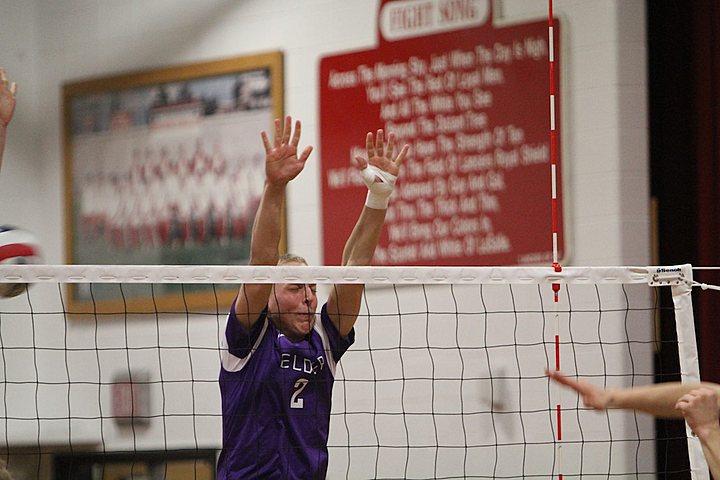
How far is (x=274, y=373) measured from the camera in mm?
5312

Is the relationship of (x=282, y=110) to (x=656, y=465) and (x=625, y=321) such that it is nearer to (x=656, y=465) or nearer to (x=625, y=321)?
(x=625, y=321)

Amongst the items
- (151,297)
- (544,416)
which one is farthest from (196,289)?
(544,416)

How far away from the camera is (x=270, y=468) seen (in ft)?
17.1

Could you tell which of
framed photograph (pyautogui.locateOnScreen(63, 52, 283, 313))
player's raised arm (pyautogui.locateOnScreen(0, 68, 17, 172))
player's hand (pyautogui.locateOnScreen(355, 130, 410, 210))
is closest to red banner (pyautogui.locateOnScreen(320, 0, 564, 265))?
framed photograph (pyautogui.locateOnScreen(63, 52, 283, 313))

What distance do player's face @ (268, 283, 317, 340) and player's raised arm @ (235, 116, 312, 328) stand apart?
0.68 feet

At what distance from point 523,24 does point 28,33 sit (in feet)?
17.8

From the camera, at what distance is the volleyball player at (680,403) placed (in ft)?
10.7

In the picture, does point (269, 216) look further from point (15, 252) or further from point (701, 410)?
point (701, 410)

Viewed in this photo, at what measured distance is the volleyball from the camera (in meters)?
5.45

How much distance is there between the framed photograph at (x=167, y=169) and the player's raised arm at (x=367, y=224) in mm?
3813

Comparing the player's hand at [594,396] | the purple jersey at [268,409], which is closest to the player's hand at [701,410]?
the player's hand at [594,396]

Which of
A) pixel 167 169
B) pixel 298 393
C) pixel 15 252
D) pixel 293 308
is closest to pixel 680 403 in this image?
pixel 298 393

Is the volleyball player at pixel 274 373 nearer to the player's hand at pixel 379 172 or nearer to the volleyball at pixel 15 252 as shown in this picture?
the player's hand at pixel 379 172

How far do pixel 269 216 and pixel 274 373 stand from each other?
2.53 feet
